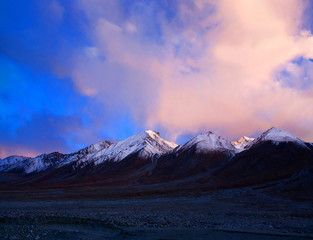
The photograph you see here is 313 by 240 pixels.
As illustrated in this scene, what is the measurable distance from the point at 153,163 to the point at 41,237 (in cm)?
12158

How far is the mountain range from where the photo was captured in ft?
243

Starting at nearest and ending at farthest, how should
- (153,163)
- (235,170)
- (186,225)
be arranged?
1. (186,225)
2. (235,170)
3. (153,163)

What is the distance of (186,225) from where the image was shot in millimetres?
18547

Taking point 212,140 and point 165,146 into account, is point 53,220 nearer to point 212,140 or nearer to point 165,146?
point 212,140

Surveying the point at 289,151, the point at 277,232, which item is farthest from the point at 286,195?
the point at 289,151

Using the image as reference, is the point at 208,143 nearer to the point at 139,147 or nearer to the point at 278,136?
the point at 278,136

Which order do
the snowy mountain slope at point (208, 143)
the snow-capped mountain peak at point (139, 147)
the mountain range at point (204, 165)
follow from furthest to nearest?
the snow-capped mountain peak at point (139, 147), the snowy mountain slope at point (208, 143), the mountain range at point (204, 165)

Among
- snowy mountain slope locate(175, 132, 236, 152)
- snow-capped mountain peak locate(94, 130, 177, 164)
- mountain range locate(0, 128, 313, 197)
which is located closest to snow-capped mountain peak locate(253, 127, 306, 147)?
mountain range locate(0, 128, 313, 197)

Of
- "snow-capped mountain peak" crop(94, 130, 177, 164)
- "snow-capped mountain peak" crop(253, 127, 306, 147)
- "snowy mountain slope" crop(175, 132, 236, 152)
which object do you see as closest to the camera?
"snow-capped mountain peak" crop(253, 127, 306, 147)

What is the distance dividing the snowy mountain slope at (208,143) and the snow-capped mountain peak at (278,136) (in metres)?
20.2

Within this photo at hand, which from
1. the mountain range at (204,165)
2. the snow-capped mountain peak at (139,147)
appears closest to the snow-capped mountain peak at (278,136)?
the mountain range at (204,165)

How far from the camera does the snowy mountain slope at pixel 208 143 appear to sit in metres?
127

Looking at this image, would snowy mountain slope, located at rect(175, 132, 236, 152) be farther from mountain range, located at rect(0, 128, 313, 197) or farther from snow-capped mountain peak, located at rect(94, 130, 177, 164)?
snow-capped mountain peak, located at rect(94, 130, 177, 164)

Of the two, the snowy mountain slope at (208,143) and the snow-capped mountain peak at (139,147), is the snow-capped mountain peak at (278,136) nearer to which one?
the snowy mountain slope at (208,143)
